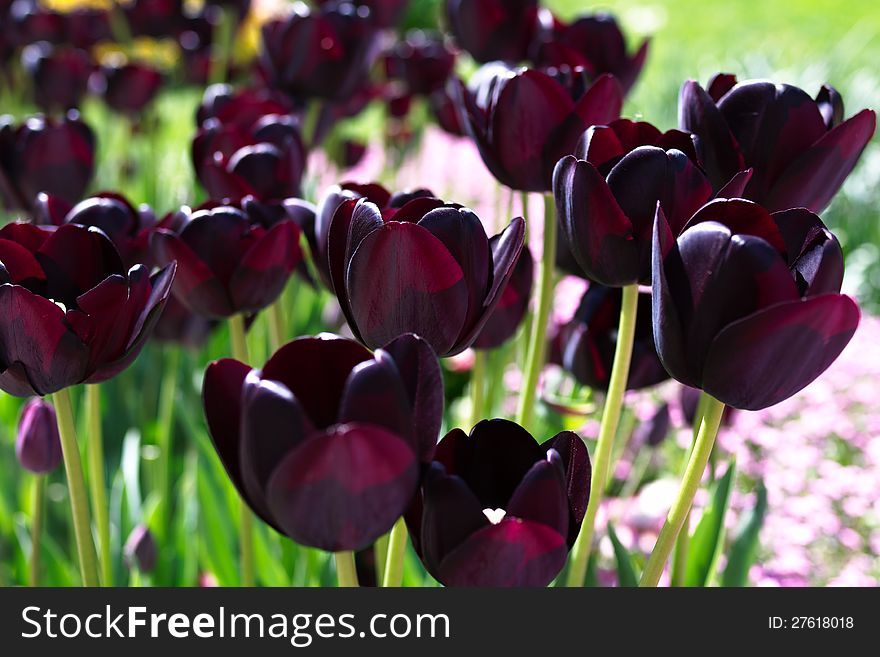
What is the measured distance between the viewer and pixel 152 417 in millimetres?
1861

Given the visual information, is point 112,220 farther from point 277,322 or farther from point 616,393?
point 616,393

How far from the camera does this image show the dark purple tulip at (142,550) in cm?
115

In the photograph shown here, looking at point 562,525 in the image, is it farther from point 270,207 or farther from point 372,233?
point 270,207

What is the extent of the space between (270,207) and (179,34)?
184 centimetres

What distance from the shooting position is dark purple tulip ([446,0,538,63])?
1441 millimetres

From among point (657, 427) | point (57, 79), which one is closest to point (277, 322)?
point (657, 427)

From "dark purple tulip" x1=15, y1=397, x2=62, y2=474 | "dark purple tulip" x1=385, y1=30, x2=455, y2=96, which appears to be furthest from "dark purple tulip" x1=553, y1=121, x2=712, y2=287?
"dark purple tulip" x1=385, y1=30, x2=455, y2=96

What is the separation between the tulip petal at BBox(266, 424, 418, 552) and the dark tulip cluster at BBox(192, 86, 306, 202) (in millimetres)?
591

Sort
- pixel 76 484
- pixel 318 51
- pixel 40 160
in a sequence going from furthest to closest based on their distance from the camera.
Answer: pixel 318 51 → pixel 40 160 → pixel 76 484

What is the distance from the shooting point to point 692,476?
0.60 meters

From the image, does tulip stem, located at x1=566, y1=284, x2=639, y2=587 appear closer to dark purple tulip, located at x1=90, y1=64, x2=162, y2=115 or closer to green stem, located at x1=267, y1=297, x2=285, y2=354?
green stem, located at x1=267, y1=297, x2=285, y2=354

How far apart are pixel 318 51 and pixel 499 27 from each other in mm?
259

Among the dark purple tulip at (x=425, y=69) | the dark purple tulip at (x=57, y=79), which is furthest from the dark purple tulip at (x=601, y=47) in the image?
the dark purple tulip at (x=57, y=79)

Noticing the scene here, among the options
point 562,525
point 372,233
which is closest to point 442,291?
point 372,233
